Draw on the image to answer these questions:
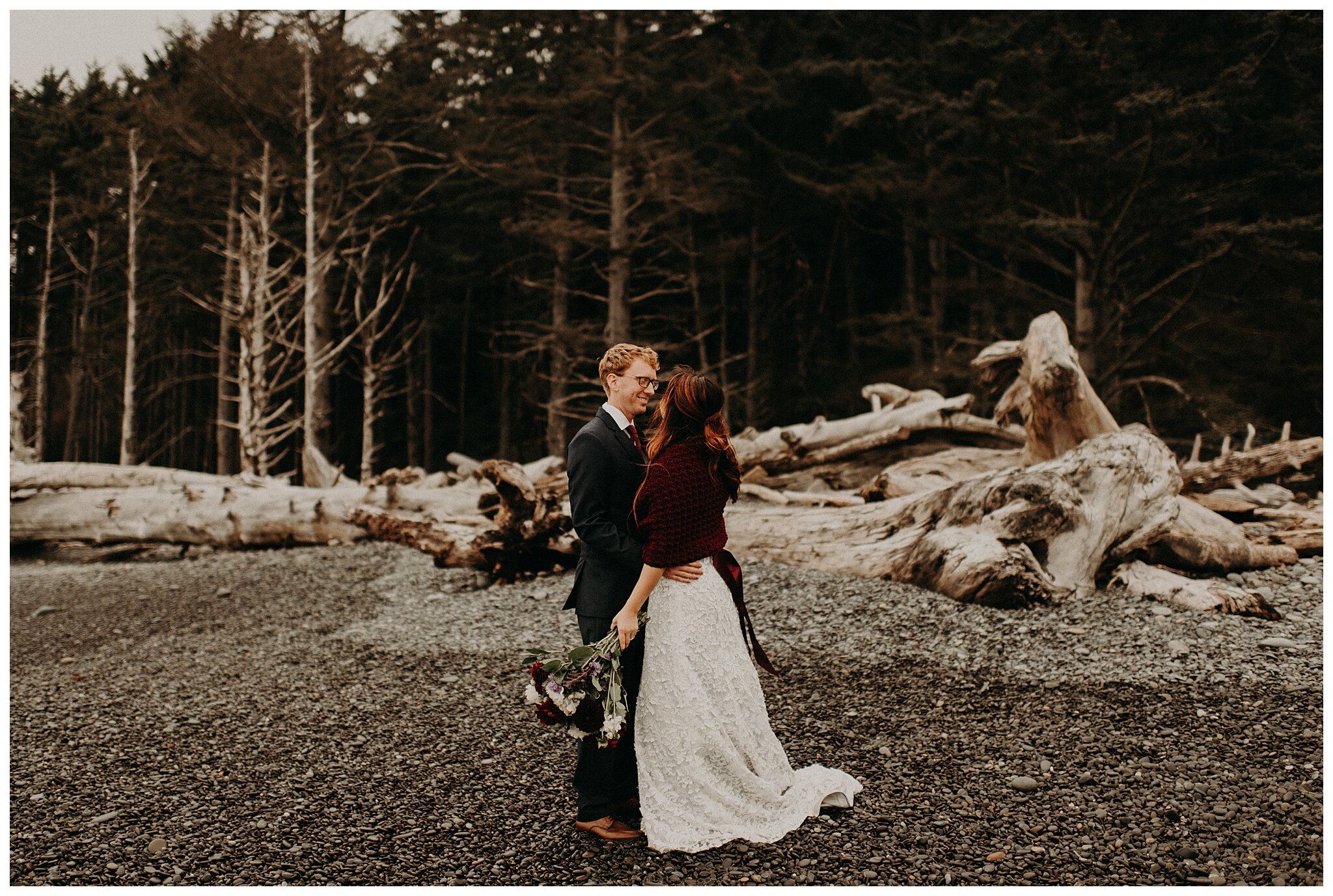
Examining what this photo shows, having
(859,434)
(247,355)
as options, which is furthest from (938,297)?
(247,355)

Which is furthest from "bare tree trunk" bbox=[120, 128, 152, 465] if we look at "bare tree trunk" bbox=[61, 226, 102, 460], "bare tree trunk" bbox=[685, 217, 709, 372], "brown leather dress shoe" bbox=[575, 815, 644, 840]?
"brown leather dress shoe" bbox=[575, 815, 644, 840]

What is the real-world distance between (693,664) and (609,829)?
69 cm

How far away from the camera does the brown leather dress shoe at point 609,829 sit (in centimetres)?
317

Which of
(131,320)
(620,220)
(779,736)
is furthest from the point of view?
(131,320)

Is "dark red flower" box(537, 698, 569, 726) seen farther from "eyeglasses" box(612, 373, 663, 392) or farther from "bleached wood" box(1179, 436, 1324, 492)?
"bleached wood" box(1179, 436, 1324, 492)

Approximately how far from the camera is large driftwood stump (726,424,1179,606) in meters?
6.14

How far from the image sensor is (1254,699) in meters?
4.39

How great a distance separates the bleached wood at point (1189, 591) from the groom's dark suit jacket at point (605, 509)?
4.65 meters

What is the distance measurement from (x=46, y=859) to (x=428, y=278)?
22.1 m

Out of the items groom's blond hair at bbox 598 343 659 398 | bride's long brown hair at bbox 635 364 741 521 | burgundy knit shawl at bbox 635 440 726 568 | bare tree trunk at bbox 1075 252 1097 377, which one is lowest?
burgundy knit shawl at bbox 635 440 726 568

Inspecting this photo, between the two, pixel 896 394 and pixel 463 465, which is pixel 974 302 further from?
pixel 463 465

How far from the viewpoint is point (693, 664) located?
124 inches

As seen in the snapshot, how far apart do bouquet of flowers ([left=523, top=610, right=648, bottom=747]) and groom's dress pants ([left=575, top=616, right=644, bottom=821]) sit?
0.29 feet

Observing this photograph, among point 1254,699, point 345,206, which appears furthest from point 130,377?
point 1254,699
